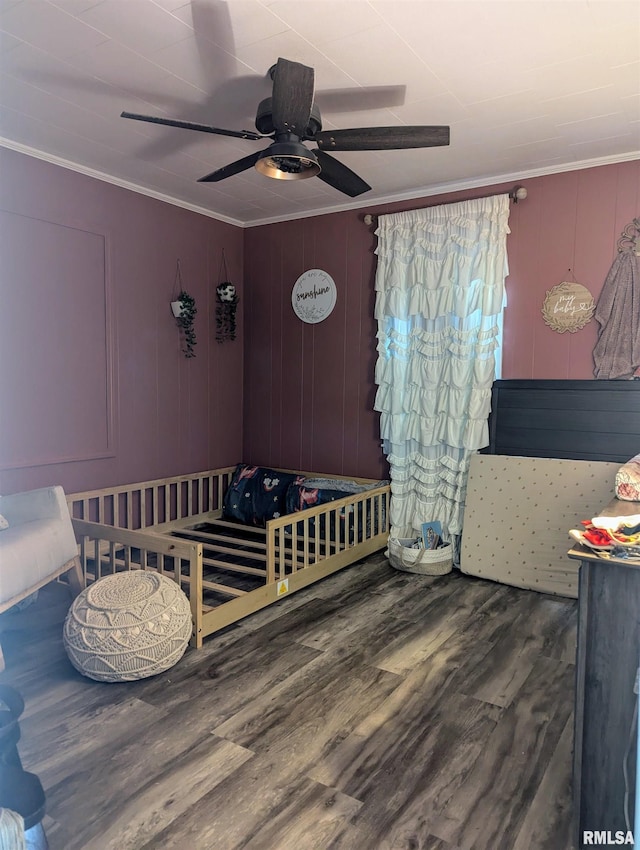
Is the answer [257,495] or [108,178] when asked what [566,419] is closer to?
[257,495]

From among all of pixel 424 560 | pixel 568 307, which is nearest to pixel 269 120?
pixel 568 307

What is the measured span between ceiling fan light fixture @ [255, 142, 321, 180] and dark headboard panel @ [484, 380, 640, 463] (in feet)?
6.62

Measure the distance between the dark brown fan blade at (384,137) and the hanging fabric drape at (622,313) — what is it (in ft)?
5.39

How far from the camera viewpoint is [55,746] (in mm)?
1903

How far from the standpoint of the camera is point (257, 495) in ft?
14.3

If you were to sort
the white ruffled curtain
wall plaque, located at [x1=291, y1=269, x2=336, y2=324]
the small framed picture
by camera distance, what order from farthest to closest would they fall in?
wall plaque, located at [x1=291, y1=269, x2=336, y2=324] → the small framed picture → the white ruffled curtain

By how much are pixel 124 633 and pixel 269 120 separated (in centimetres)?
210

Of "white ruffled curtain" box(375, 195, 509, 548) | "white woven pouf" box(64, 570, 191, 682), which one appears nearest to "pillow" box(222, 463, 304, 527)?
"white ruffled curtain" box(375, 195, 509, 548)

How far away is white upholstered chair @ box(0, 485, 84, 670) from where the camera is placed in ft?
7.70

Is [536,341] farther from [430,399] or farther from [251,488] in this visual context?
[251,488]

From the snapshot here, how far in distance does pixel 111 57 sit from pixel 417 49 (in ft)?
4.08

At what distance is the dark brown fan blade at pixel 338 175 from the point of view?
2.42 metres

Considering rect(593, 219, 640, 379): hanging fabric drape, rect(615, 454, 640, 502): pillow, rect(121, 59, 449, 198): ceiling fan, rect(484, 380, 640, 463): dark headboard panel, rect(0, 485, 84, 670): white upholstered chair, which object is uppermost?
rect(121, 59, 449, 198): ceiling fan

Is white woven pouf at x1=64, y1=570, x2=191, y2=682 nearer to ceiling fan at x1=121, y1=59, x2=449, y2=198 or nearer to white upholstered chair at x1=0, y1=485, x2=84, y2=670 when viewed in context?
white upholstered chair at x1=0, y1=485, x2=84, y2=670
